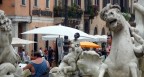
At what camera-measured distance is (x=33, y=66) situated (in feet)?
43.6

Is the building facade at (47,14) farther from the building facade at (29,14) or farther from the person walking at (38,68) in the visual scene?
the person walking at (38,68)

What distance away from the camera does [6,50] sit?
7512 millimetres

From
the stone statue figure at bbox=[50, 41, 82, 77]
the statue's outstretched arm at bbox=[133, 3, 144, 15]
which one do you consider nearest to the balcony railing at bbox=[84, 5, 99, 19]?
the stone statue figure at bbox=[50, 41, 82, 77]

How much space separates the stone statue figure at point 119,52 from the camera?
26.2 ft

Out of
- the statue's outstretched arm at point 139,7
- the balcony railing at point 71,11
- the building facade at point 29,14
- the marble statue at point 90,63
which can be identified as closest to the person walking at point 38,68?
the marble statue at point 90,63

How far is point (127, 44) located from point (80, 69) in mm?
2915

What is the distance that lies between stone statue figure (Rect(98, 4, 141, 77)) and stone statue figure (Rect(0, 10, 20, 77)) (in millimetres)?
1198

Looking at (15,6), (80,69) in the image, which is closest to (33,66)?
(80,69)

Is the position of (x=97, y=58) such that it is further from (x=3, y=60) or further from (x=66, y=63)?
(x=3, y=60)

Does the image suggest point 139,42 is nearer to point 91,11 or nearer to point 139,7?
point 139,7

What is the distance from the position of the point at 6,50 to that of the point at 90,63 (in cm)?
313

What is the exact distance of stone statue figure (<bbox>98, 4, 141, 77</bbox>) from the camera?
8.00 metres

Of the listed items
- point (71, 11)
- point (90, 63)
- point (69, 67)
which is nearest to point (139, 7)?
point (90, 63)

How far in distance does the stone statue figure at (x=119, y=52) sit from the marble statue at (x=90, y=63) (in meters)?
2.01
